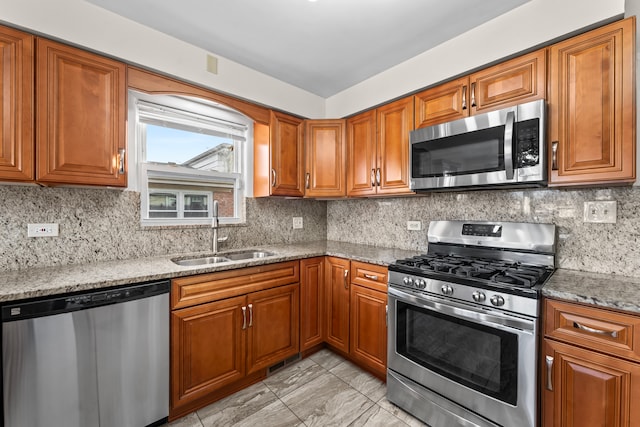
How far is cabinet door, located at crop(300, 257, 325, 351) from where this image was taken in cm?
239

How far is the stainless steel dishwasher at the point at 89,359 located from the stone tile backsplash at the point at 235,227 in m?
0.65

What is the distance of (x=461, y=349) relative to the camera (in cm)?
157

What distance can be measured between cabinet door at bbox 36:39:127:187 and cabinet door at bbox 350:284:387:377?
6.24 feet

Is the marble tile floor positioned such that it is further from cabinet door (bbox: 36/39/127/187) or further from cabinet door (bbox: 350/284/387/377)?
cabinet door (bbox: 36/39/127/187)

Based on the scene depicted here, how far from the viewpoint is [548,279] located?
1.50 m

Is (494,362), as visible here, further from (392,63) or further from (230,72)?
Result: (230,72)

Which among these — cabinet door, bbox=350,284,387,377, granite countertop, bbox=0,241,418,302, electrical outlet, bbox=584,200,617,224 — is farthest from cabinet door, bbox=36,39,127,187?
electrical outlet, bbox=584,200,617,224

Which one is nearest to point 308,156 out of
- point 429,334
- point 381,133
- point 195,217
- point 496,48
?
point 381,133

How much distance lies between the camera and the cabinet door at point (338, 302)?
7.72ft

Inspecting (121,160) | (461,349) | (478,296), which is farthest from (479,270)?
(121,160)

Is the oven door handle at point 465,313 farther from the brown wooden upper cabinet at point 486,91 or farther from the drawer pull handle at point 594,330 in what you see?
the brown wooden upper cabinet at point 486,91

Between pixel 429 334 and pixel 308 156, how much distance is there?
192 cm

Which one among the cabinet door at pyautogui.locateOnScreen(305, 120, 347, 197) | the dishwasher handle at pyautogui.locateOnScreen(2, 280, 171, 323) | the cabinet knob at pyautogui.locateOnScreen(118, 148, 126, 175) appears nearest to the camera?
the dishwasher handle at pyautogui.locateOnScreen(2, 280, 171, 323)

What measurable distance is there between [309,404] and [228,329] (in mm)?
756
